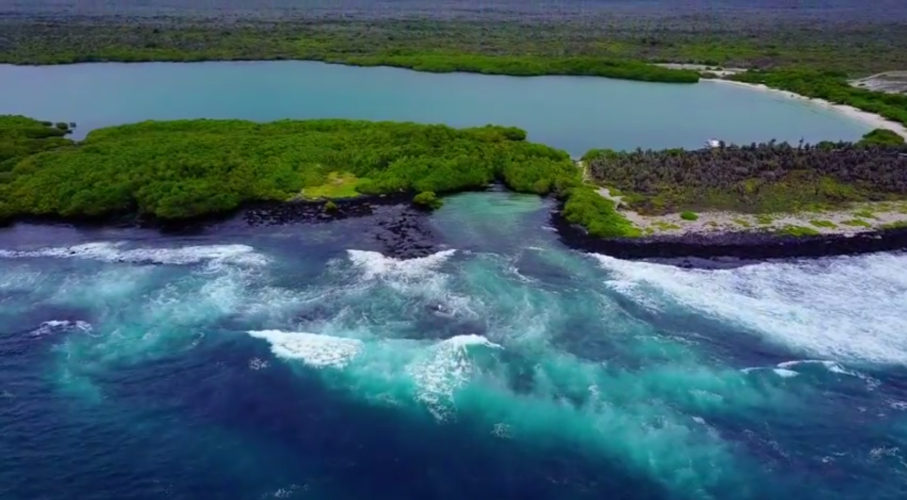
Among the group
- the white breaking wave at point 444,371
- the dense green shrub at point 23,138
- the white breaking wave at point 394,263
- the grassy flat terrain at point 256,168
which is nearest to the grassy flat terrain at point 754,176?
the grassy flat terrain at point 256,168

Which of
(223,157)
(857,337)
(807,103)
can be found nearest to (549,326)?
→ (857,337)

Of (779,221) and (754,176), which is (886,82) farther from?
(779,221)

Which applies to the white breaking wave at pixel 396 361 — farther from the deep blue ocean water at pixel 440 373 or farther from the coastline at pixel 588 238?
the coastline at pixel 588 238

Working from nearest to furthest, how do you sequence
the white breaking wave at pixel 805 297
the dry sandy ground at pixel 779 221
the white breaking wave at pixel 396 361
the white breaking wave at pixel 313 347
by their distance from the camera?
the white breaking wave at pixel 396 361 → the white breaking wave at pixel 313 347 → the white breaking wave at pixel 805 297 → the dry sandy ground at pixel 779 221

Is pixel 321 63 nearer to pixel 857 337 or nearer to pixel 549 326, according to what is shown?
pixel 549 326

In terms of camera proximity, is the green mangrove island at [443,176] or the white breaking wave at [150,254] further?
the green mangrove island at [443,176]

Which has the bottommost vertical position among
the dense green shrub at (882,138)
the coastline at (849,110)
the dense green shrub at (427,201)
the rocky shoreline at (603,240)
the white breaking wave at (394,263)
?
the white breaking wave at (394,263)
